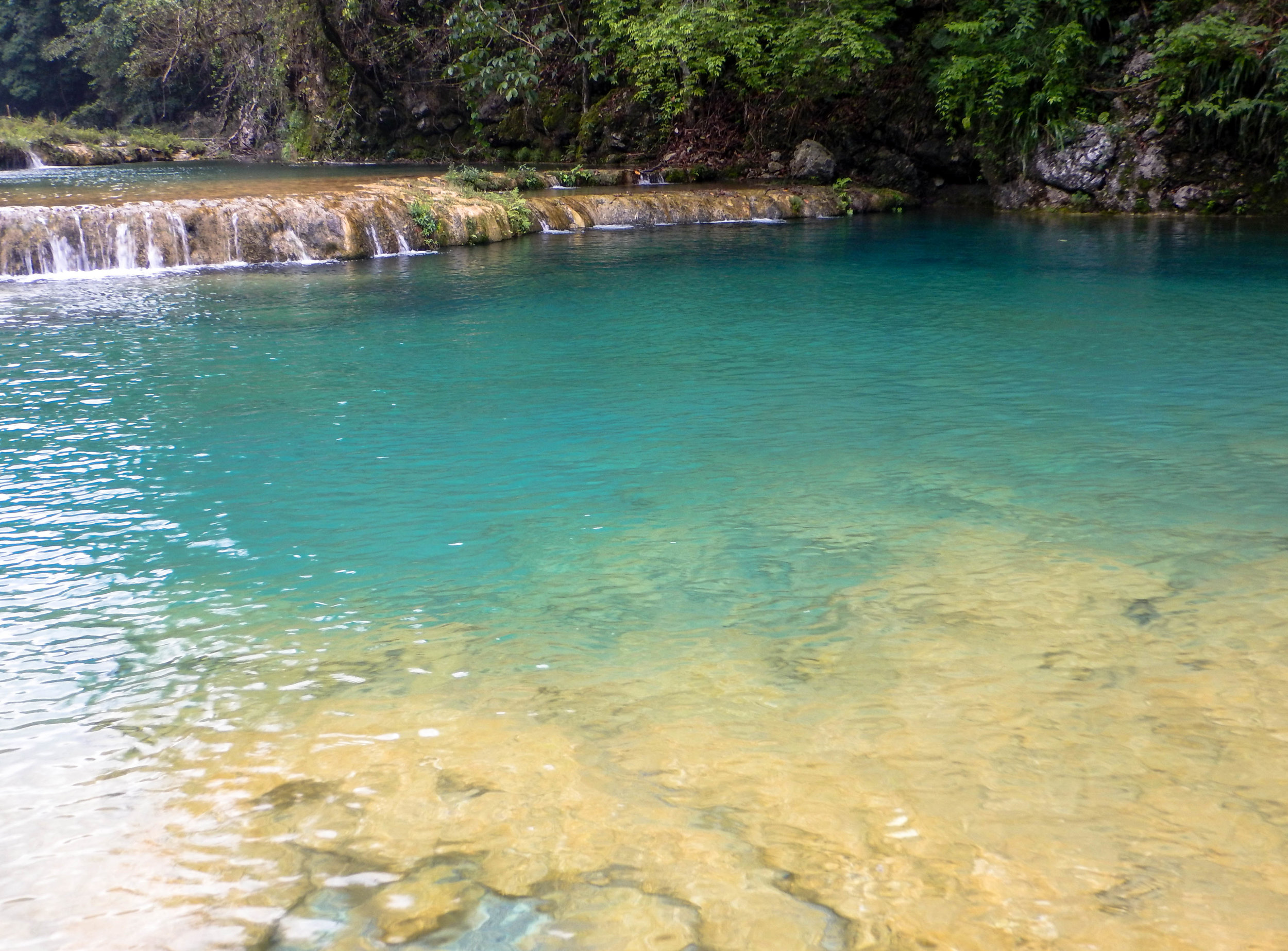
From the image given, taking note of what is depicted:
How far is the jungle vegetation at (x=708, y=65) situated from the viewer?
60.3 ft

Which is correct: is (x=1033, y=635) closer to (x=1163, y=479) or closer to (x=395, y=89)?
(x=1163, y=479)

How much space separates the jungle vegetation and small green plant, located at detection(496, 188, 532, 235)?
687 centimetres

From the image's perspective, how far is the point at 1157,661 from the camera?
11.4 feet

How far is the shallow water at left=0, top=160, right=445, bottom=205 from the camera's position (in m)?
15.7

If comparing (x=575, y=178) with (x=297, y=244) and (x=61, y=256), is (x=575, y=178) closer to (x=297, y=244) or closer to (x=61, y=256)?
(x=297, y=244)

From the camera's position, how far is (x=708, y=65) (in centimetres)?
2161

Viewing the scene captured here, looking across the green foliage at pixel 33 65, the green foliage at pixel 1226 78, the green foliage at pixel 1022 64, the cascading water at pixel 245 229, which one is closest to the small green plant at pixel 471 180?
the cascading water at pixel 245 229

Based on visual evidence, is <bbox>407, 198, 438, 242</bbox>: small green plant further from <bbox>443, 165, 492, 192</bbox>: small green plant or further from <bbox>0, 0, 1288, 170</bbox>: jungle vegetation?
<bbox>0, 0, 1288, 170</bbox>: jungle vegetation

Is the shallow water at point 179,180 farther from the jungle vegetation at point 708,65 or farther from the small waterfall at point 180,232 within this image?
the jungle vegetation at point 708,65

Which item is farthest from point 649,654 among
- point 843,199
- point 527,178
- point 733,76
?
point 733,76

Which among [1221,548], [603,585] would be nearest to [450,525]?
[603,585]

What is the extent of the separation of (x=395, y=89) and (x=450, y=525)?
89.5ft

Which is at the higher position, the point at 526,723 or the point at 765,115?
the point at 765,115

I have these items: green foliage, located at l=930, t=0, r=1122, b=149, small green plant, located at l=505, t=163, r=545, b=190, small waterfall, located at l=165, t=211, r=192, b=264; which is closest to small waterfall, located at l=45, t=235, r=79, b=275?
small waterfall, located at l=165, t=211, r=192, b=264
